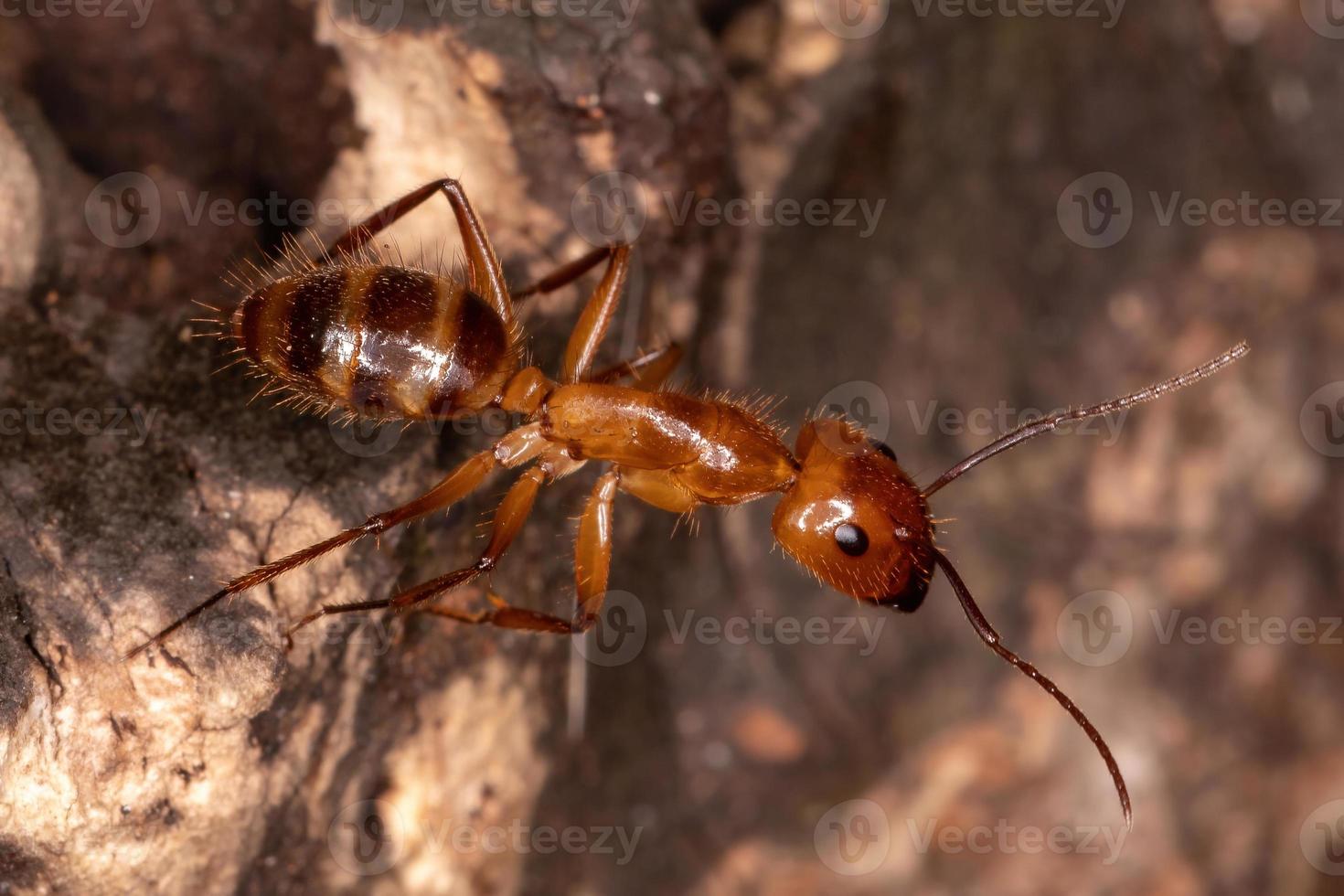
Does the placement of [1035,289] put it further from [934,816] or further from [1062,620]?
[934,816]

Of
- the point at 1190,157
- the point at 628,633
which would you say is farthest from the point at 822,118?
the point at 628,633
